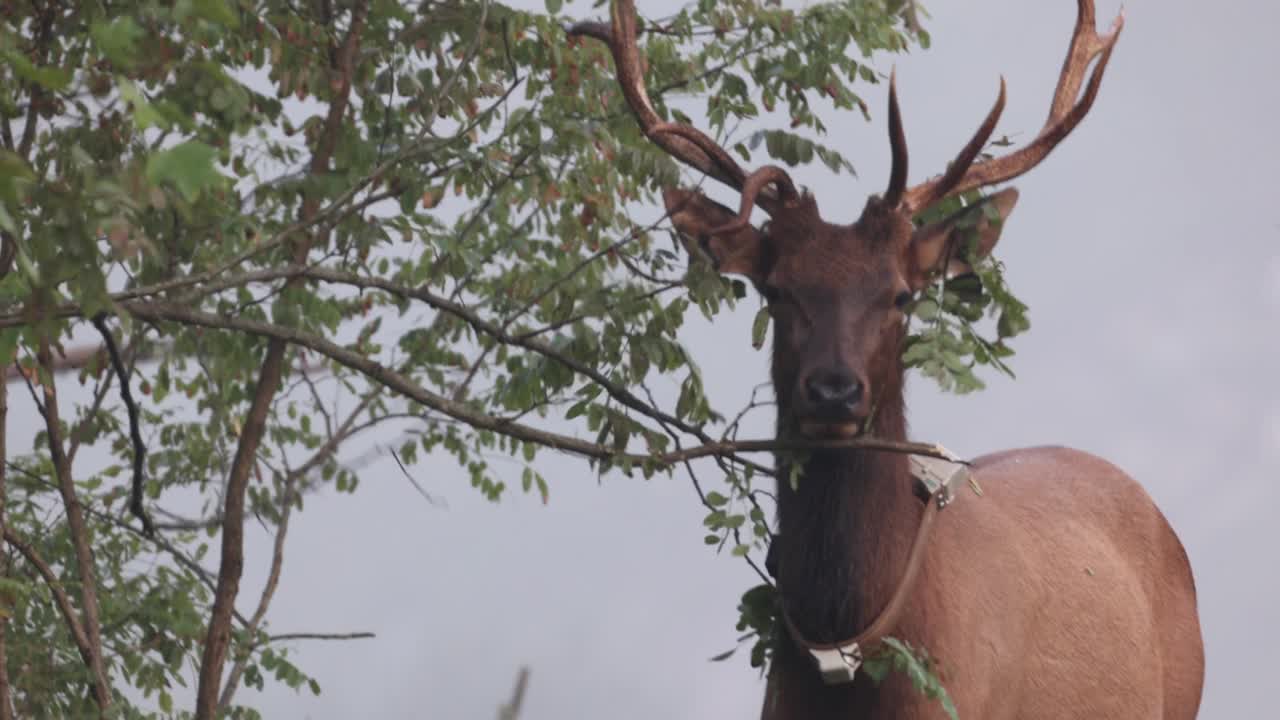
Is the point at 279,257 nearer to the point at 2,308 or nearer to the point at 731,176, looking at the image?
the point at 2,308

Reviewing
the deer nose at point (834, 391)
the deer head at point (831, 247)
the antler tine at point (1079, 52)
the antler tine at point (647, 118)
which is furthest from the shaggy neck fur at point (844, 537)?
the antler tine at point (1079, 52)

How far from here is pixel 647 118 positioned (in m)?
6.69

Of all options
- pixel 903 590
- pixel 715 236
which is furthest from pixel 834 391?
pixel 715 236

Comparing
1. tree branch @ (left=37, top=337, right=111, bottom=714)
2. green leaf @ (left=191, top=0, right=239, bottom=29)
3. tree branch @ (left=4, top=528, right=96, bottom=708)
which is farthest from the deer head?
tree branch @ (left=4, top=528, right=96, bottom=708)

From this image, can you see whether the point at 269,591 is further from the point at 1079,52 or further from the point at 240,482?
the point at 1079,52

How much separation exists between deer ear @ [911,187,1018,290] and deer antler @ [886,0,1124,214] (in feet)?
0.36

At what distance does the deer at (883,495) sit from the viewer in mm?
5797

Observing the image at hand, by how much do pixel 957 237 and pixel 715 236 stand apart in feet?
2.61

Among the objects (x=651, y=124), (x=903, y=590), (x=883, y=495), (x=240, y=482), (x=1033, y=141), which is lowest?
(x=903, y=590)

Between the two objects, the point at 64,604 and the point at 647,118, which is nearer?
the point at 647,118

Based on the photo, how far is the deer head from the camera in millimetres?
5641

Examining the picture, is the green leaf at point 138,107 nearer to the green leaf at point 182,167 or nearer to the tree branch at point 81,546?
the green leaf at point 182,167

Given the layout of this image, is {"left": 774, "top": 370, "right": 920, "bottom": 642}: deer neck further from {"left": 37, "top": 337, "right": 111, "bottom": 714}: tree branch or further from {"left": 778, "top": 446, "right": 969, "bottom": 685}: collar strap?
{"left": 37, "top": 337, "right": 111, "bottom": 714}: tree branch

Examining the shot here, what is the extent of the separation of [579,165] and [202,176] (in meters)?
5.30
